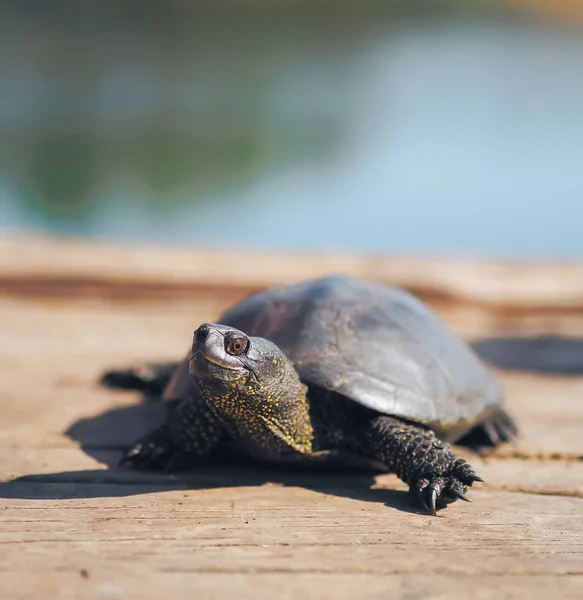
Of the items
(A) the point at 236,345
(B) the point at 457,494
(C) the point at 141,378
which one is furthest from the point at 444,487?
(C) the point at 141,378

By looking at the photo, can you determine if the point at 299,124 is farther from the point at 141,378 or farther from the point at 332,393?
the point at 332,393

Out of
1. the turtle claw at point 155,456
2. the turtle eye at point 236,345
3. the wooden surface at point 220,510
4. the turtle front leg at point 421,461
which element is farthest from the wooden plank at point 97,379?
the turtle eye at point 236,345

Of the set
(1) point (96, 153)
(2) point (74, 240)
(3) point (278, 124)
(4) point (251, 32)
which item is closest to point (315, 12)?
(4) point (251, 32)

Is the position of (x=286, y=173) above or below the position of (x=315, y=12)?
below

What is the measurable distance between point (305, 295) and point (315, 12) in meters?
29.9

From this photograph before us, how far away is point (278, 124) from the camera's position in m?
17.0

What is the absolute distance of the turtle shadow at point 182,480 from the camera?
2.21 meters

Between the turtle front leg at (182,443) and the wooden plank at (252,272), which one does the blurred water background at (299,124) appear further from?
the turtle front leg at (182,443)

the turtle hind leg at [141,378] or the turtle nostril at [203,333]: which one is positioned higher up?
the turtle nostril at [203,333]

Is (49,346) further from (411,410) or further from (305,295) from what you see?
(411,410)

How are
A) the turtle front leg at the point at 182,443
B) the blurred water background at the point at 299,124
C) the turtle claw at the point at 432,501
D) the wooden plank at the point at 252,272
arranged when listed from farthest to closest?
1. the blurred water background at the point at 299,124
2. the wooden plank at the point at 252,272
3. the turtle front leg at the point at 182,443
4. the turtle claw at the point at 432,501

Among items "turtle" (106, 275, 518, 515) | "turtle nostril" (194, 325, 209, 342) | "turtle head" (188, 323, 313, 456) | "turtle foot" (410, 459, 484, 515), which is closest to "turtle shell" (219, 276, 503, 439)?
"turtle" (106, 275, 518, 515)

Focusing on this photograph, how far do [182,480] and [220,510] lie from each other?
33cm

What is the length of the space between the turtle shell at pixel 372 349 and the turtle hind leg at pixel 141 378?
591 mm
